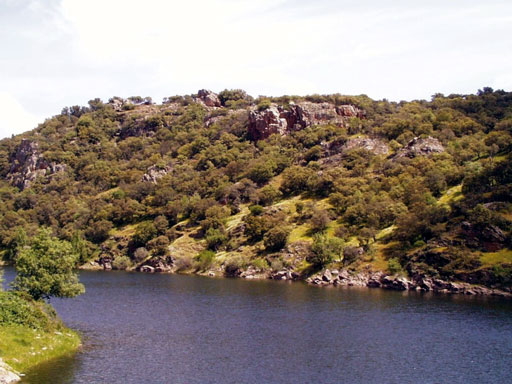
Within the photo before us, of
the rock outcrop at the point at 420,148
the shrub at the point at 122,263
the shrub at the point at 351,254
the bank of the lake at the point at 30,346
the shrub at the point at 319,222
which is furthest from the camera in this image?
the rock outcrop at the point at 420,148

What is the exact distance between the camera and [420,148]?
183250mm

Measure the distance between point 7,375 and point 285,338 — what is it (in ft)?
117

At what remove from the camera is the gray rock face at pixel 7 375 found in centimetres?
4344

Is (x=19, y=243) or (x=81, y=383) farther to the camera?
(x=19, y=243)

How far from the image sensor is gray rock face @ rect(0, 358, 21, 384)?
43.4m

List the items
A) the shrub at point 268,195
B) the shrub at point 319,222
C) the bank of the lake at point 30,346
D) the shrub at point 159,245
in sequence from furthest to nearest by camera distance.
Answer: the shrub at point 268,195 < the shrub at point 159,245 < the shrub at point 319,222 < the bank of the lake at point 30,346

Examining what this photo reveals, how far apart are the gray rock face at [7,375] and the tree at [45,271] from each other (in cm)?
1635

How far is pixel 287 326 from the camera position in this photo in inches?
2940

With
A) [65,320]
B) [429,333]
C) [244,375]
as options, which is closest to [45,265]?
[65,320]

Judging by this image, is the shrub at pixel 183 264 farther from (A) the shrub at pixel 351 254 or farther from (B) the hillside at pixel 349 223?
(A) the shrub at pixel 351 254

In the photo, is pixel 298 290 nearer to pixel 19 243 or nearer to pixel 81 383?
pixel 81 383

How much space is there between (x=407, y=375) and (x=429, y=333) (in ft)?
65.3

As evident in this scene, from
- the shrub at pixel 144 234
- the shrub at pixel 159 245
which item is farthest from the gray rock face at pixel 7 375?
the shrub at pixel 144 234

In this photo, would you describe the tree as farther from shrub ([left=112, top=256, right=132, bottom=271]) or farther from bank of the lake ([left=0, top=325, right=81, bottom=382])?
shrub ([left=112, top=256, right=132, bottom=271])
